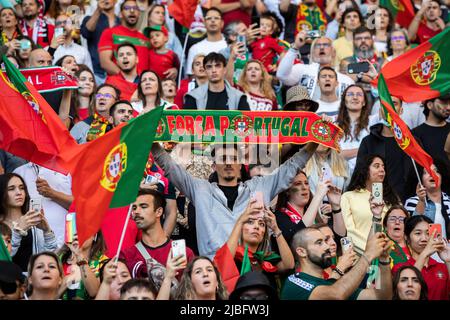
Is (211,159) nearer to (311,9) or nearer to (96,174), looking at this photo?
(96,174)

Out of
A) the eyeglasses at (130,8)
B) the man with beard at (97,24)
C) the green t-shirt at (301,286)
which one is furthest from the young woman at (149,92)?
the green t-shirt at (301,286)

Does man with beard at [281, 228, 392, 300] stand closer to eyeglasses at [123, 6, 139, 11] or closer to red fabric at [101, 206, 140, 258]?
red fabric at [101, 206, 140, 258]

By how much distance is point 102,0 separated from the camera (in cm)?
1762

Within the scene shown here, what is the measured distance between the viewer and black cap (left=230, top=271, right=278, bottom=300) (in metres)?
10.8

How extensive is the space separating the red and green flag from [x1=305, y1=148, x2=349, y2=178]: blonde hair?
492 cm

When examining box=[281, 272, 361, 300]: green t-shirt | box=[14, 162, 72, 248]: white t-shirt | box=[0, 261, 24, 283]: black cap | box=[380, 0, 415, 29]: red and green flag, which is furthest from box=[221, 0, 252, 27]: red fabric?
box=[0, 261, 24, 283]: black cap

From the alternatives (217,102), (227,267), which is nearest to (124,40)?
(217,102)

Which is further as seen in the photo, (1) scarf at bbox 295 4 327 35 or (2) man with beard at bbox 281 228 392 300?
(1) scarf at bbox 295 4 327 35

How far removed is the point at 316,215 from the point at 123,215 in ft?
6.14

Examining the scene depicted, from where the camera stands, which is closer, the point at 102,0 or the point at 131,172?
the point at 131,172

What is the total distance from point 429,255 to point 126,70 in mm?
5447
